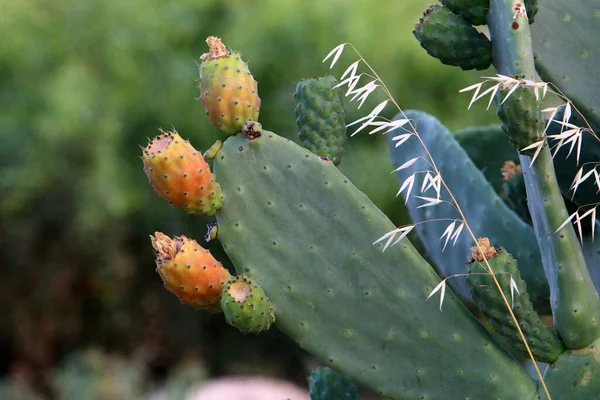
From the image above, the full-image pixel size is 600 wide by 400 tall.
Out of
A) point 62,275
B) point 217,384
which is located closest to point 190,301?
point 217,384

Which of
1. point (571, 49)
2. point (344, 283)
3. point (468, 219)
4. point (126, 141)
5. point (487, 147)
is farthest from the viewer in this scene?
point (126, 141)

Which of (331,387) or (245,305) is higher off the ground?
(245,305)

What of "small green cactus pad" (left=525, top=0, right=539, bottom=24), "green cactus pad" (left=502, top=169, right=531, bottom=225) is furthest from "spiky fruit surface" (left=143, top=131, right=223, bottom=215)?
"green cactus pad" (left=502, top=169, right=531, bottom=225)

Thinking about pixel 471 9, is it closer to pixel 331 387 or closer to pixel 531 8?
pixel 531 8

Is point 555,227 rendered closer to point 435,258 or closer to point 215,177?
point 215,177

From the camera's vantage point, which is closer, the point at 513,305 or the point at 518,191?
the point at 513,305

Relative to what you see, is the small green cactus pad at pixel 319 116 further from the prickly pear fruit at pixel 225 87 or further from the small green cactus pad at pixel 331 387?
the small green cactus pad at pixel 331 387

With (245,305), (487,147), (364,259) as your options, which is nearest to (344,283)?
(364,259)
